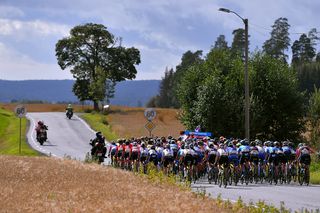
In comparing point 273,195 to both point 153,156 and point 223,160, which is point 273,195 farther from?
point 153,156

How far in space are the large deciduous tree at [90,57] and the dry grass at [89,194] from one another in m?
77.3

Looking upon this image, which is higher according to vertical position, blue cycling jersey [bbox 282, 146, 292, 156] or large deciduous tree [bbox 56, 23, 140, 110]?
large deciduous tree [bbox 56, 23, 140, 110]

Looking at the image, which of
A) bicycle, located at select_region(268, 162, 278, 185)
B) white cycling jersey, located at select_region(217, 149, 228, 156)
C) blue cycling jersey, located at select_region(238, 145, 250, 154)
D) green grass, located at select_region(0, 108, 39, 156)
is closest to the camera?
white cycling jersey, located at select_region(217, 149, 228, 156)

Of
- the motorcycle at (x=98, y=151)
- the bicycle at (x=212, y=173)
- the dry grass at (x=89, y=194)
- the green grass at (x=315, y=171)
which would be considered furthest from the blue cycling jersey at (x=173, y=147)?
the dry grass at (x=89, y=194)

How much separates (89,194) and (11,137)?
43.5m

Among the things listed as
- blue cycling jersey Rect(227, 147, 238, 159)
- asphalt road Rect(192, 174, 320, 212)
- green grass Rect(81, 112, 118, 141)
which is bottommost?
asphalt road Rect(192, 174, 320, 212)

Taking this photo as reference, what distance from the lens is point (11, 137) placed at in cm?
5628

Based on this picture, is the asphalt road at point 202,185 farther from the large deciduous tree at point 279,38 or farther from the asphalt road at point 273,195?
the large deciduous tree at point 279,38

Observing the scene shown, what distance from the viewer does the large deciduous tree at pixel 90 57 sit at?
97812mm

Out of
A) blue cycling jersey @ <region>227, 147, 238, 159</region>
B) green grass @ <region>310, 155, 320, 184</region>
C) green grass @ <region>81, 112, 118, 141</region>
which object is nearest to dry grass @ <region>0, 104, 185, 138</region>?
green grass @ <region>81, 112, 118, 141</region>

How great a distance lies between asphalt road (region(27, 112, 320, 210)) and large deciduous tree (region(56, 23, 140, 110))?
20.0m

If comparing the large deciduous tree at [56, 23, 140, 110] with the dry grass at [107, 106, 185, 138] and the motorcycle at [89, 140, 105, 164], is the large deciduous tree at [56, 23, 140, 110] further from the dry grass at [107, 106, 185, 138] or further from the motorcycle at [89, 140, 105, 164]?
the motorcycle at [89, 140, 105, 164]

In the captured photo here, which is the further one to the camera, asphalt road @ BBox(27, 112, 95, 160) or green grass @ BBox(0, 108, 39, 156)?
asphalt road @ BBox(27, 112, 95, 160)

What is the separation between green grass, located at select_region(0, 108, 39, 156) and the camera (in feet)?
142
